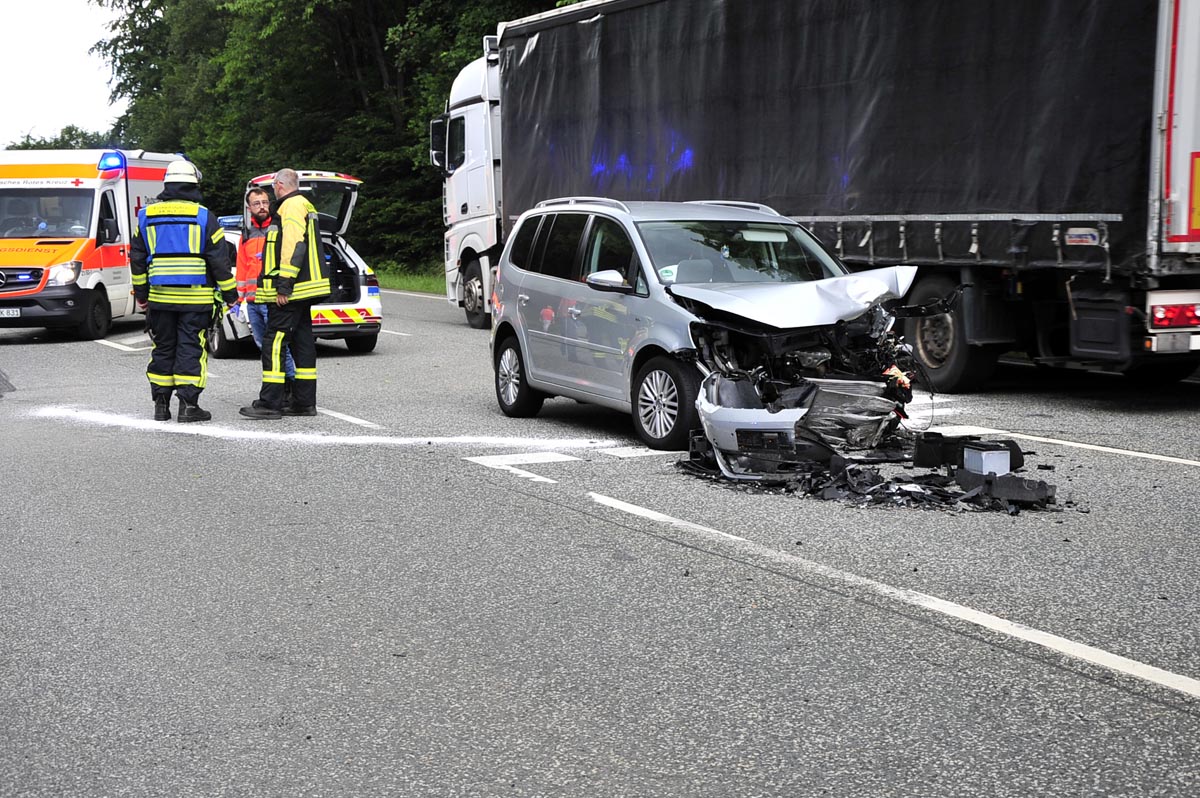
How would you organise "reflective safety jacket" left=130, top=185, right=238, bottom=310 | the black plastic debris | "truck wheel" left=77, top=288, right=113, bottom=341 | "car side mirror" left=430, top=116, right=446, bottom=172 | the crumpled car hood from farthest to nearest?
"car side mirror" left=430, top=116, right=446, bottom=172 < "truck wheel" left=77, top=288, right=113, bottom=341 < "reflective safety jacket" left=130, top=185, right=238, bottom=310 < the crumpled car hood < the black plastic debris

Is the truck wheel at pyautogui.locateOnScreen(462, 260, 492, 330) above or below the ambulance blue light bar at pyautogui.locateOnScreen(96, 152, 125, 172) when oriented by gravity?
below

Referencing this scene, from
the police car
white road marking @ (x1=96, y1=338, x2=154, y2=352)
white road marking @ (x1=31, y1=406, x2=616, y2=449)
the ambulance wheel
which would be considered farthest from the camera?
white road marking @ (x1=96, y1=338, x2=154, y2=352)

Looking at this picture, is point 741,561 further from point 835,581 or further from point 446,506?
point 446,506

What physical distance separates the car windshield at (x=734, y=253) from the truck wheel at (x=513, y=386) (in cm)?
174

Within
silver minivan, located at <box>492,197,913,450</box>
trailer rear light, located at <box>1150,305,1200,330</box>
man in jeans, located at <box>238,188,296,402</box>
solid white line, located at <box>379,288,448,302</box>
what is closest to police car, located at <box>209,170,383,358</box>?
man in jeans, located at <box>238,188,296,402</box>

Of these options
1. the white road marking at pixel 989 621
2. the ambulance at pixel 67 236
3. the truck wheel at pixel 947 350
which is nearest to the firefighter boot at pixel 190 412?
the white road marking at pixel 989 621

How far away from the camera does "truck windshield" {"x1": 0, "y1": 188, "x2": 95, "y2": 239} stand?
19.4 m

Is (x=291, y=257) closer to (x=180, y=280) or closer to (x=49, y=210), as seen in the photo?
(x=180, y=280)

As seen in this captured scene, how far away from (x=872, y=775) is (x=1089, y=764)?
23.4 inches

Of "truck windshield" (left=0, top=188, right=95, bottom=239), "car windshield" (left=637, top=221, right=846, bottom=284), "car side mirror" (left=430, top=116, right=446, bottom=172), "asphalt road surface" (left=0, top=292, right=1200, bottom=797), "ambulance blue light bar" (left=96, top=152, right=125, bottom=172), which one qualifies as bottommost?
"asphalt road surface" (left=0, top=292, right=1200, bottom=797)

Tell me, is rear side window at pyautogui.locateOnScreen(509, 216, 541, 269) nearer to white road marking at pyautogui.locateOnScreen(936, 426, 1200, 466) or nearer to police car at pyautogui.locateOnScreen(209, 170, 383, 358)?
white road marking at pyautogui.locateOnScreen(936, 426, 1200, 466)

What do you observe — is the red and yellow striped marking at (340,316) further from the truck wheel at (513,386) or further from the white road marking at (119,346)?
the truck wheel at (513,386)

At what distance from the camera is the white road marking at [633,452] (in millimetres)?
9180

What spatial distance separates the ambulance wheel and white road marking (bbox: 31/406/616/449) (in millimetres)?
4182
